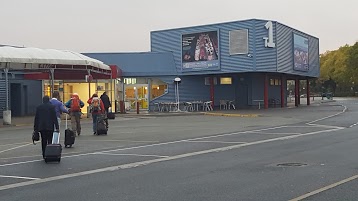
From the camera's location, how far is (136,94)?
47.8 metres

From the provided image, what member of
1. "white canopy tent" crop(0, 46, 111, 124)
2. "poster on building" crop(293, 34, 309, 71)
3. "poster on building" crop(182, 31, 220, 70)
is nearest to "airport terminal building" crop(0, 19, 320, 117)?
"poster on building" crop(182, 31, 220, 70)

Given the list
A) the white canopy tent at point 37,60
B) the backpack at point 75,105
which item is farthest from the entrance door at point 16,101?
the backpack at point 75,105

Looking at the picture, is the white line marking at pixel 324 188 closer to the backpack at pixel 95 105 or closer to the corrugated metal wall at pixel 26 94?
the backpack at pixel 95 105

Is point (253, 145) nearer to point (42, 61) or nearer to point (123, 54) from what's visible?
point (42, 61)

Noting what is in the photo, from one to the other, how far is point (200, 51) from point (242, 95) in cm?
593

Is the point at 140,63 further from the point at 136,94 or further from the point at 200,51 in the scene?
the point at 200,51

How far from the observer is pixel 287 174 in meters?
10.6

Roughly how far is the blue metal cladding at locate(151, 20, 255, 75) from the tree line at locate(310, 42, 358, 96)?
5597cm

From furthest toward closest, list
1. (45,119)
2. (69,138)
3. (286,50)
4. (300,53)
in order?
(300,53)
(286,50)
(69,138)
(45,119)

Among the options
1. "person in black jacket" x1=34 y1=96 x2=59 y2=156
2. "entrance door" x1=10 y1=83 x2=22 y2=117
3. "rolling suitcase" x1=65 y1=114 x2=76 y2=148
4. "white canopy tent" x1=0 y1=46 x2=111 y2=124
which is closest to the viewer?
"person in black jacket" x1=34 y1=96 x2=59 y2=156

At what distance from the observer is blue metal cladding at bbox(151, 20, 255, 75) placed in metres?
44.5

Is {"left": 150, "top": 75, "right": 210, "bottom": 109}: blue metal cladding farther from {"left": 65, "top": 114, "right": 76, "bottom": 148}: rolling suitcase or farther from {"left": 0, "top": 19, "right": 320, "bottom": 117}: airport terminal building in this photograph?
{"left": 65, "top": 114, "right": 76, "bottom": 148}: rolling suitcase

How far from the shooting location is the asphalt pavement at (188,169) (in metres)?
8.91

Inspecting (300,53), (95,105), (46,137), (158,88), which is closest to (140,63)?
(158,88)
